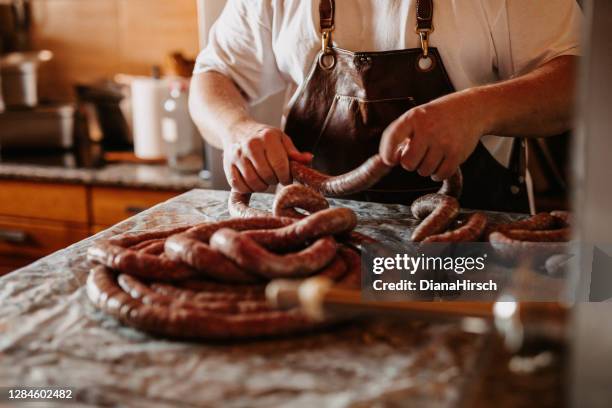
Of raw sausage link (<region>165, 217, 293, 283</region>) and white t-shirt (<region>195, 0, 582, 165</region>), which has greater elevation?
white t-shirt (<region>195, 0, 582, 165</region>)

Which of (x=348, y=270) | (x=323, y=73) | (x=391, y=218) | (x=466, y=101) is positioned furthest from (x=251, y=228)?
(x=323, y=73)

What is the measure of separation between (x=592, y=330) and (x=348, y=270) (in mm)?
577

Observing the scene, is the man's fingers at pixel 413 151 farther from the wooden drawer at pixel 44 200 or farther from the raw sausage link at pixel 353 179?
the wooden drawer at pixel 44 200

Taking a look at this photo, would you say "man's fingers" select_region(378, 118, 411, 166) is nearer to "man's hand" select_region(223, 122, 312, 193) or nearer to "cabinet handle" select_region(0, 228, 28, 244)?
"man's hand" select_region(223, 122, 312, 193)

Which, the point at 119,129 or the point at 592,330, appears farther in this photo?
the point at 119,129

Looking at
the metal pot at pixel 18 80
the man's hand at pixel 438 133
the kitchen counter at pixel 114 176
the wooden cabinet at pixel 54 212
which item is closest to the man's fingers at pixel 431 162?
the man's hand at pixel 438 133

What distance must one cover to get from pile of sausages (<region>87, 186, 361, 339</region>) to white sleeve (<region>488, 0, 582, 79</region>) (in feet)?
2.53

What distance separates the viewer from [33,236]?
2.95 meters

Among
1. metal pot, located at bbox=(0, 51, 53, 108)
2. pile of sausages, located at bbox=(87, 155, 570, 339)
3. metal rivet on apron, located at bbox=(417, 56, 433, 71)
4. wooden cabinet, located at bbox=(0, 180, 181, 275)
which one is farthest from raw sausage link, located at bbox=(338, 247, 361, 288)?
metal pot, located at bbox=(0, 51, 53, 108)

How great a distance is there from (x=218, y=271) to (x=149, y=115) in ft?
6.72

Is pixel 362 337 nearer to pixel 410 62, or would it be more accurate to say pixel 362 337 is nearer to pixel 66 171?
pixel 410 62

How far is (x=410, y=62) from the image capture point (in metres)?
1.77

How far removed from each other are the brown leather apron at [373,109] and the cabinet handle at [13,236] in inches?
60.0

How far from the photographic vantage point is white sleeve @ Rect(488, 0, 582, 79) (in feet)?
5.72
